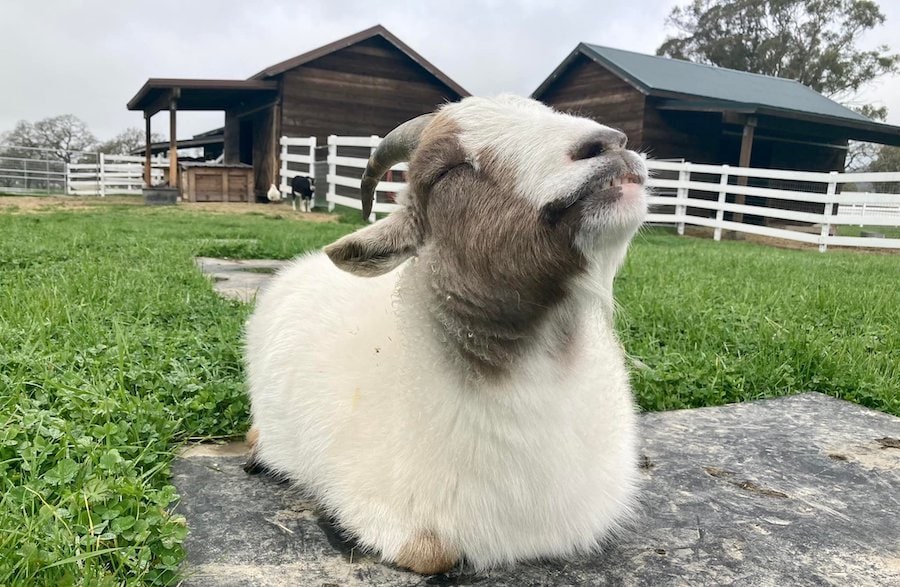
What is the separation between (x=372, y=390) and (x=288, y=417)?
38 centimetres

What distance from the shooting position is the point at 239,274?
5.94m

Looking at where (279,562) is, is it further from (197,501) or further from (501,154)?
(501,154)

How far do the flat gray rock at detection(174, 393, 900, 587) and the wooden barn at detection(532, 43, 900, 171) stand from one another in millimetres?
15359

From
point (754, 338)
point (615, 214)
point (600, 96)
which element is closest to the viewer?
point (615, 214)

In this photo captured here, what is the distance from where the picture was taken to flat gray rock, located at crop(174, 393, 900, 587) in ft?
5.34

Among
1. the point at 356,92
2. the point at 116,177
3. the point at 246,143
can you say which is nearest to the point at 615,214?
the point at 356,92

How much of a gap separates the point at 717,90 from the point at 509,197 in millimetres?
21628

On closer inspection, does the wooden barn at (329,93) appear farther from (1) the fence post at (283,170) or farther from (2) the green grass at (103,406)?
(2) the green grass at (103,406)

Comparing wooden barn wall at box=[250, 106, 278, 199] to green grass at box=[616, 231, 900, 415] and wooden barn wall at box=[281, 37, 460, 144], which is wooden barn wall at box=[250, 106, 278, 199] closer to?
wooden barn wall at box=[281, 37, 460, 144]

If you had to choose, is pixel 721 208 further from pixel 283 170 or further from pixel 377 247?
pixel 377 247

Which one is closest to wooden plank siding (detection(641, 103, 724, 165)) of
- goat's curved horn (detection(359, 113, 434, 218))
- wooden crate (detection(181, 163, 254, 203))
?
wooden crate (detection(181, 163, 254, 203))

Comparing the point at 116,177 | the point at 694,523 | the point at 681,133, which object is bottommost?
the point at 694,523

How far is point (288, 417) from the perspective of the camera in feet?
6.91

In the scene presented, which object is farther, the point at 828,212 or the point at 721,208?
the point at 721,208
